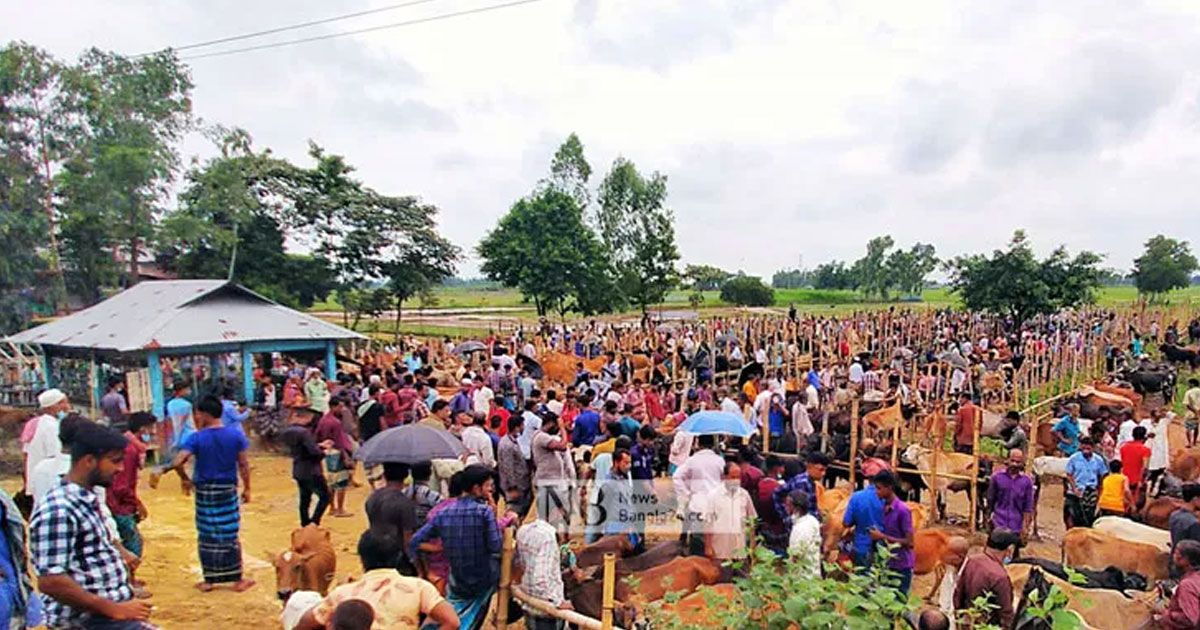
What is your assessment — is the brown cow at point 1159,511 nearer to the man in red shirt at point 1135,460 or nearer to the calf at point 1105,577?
the man in red shirt at point 1135,460

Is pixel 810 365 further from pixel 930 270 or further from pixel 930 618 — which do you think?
pixel 930 270

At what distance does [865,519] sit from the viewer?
6.52m

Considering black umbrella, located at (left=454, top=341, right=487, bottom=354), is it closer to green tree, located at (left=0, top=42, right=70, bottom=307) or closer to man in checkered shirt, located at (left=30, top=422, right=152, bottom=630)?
green tree, located at (left=0, top=42, right=70, bottom=307)

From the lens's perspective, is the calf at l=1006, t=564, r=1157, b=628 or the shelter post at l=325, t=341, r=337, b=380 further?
the shelter post at l=325, t=341, r=337, b=380

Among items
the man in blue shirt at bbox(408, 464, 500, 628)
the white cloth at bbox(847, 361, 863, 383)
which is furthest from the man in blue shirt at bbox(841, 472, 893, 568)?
the white cloth at bbox(847, 361, 863, 383)

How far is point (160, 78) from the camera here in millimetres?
25219

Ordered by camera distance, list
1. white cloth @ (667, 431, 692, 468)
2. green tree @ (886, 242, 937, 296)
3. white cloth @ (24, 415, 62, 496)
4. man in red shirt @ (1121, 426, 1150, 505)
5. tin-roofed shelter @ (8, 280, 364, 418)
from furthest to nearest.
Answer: green tree @ (886, 242, 937, 296) → tin-roofed shelter @ (8, 280, 364, 418) → man in red shirt @ (1121, 426, 1150, 505) → white cloth @ (667, 431, 692, 468) → white cloth @ (24, 415, 62, 496)

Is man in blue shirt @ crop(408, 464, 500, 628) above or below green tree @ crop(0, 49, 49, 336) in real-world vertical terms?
below

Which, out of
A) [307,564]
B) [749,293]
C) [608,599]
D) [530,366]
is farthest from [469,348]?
[749,293]

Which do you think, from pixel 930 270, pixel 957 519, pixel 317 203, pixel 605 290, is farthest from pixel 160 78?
pixel 930 270

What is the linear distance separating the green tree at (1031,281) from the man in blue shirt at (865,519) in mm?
22763

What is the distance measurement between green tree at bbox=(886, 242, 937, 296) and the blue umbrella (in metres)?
66.4

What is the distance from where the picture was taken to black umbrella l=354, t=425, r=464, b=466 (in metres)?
6.94

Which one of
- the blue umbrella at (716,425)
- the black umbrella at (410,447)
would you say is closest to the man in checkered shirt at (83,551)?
the black umbrella at (410,447)
